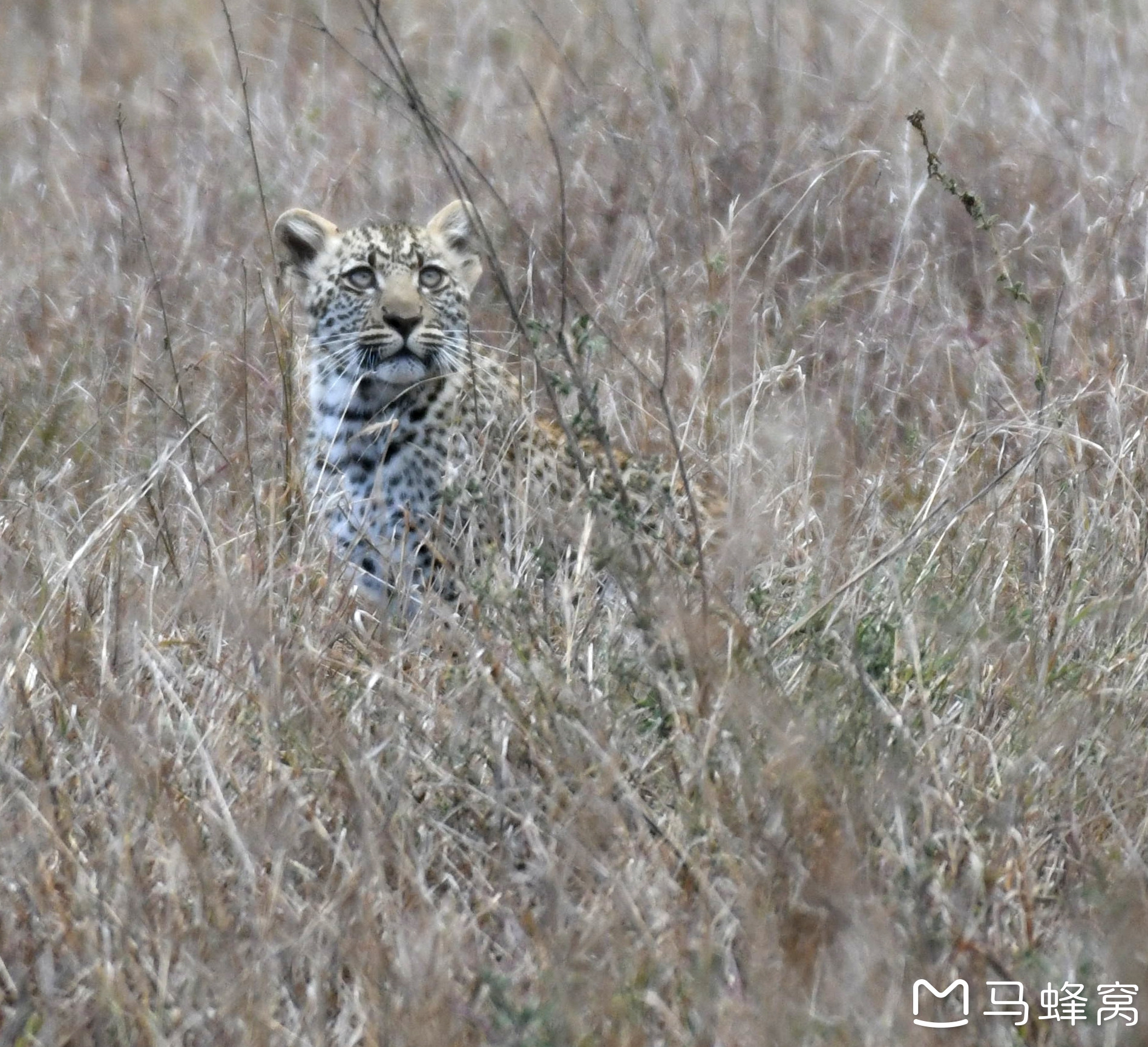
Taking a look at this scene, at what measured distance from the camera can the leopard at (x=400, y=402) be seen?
17.0 ft

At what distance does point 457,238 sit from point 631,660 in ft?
8.29

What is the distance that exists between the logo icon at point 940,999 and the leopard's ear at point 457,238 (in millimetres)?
3454

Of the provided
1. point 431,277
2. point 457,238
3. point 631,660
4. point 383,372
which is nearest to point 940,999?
point 631,660

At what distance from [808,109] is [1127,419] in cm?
335

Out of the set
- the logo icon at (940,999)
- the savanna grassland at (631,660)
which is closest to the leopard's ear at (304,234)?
the savanna grassland at (631,660)

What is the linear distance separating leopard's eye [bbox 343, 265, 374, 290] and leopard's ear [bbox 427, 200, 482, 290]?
1.10 ft

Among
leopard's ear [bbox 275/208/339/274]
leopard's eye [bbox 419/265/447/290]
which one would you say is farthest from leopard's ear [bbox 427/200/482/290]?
leopard's ear [bbox 275/208/339/274]

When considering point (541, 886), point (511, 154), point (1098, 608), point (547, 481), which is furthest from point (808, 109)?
point (541, 886)

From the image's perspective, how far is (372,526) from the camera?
17.6 ft

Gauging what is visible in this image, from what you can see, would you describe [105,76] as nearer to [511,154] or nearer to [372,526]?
[511,154]

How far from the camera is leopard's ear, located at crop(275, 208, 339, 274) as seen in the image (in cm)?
576

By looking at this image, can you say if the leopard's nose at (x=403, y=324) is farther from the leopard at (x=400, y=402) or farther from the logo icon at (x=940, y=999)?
the logo icon at (x=940, y=999)

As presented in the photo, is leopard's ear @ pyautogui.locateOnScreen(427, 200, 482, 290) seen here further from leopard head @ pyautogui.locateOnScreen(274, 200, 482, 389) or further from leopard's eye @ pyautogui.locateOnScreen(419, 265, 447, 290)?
leopard's eye @ pyautogui.locateOnScreen(419, 265, 447, 290)

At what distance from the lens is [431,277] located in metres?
5.60
